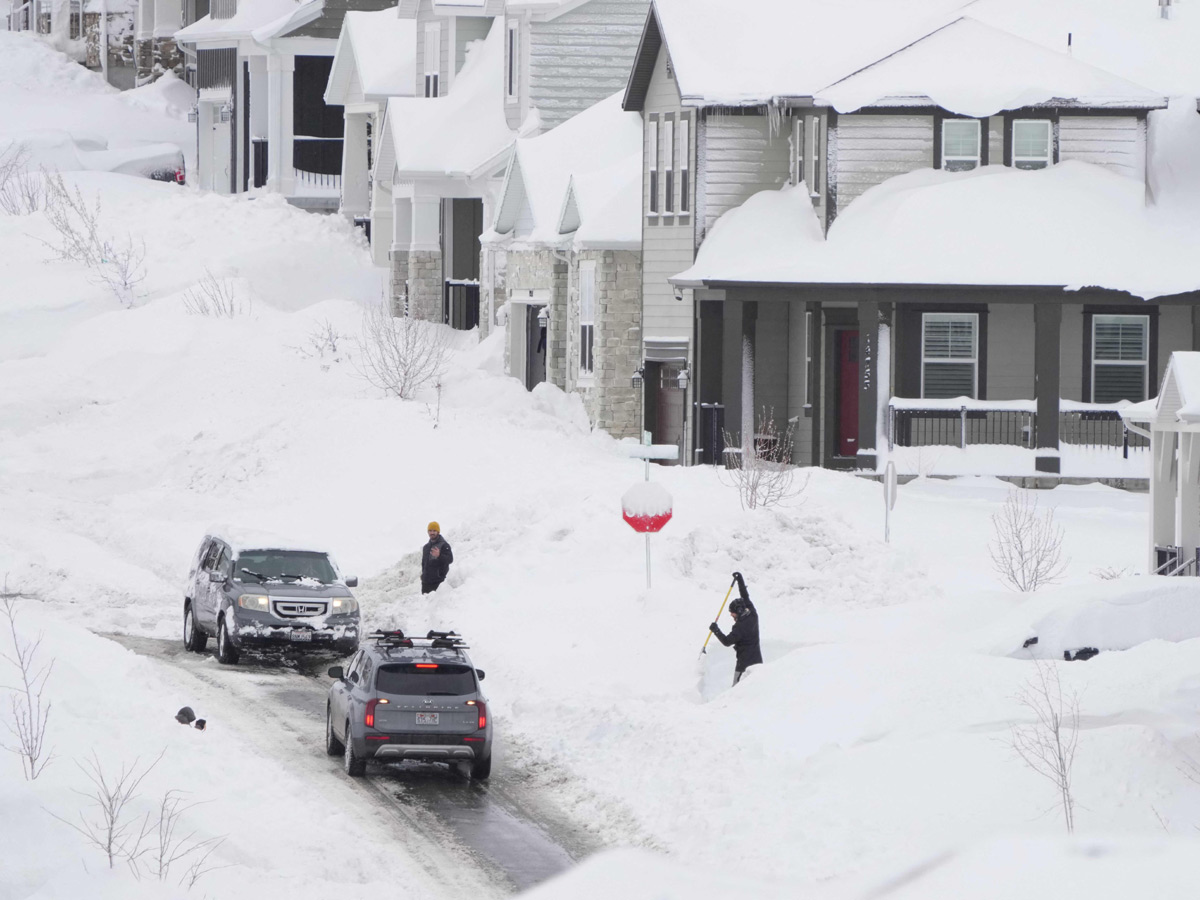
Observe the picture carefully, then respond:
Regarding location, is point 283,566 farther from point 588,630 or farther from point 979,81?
point 979,81

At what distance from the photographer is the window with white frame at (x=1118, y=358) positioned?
105 feet

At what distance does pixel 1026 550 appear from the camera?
928 inches

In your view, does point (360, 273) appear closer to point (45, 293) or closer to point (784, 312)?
point (45, 293)

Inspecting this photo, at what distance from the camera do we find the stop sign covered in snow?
72.6ft

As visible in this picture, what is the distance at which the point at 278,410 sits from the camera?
1510 inches

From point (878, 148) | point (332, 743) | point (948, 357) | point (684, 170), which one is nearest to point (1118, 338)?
point (948, 357)

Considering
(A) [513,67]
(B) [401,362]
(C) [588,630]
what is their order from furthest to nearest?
1. (A) [513,67]
2. (B) [401,362]
3. (C) [588,630]

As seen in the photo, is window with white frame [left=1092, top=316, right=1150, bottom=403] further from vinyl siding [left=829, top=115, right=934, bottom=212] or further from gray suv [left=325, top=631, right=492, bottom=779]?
gray suv [left=325, top=631, right=492, bottom=779]

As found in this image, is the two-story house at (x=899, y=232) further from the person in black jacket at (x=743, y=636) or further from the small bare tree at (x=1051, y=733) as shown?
the small bare tree at (x=1051, y=733)

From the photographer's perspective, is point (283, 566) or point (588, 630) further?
point (283, 566)

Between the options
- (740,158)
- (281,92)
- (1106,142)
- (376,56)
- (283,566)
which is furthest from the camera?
(281,92)

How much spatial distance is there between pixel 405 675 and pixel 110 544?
1594cm

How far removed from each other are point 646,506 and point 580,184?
57.1 ft

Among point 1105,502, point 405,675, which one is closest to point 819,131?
point 1105,502
